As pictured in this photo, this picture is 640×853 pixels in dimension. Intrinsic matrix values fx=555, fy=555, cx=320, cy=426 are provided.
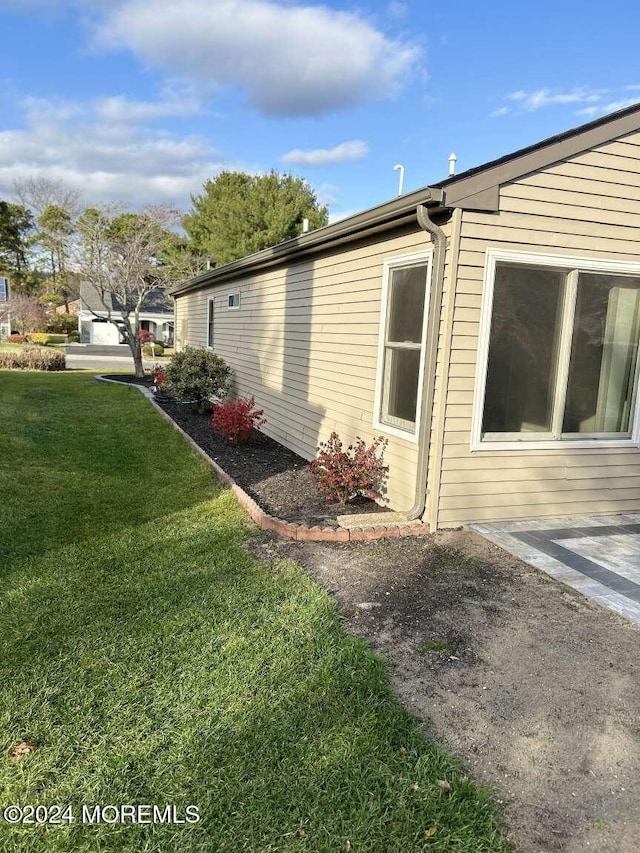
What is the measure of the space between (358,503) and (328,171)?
92.4 ft

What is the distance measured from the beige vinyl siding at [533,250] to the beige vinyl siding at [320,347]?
0.44 meters

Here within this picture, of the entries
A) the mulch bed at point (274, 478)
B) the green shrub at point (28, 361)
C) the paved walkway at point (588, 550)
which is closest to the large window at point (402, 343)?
the mulch bed at point (274, 478)

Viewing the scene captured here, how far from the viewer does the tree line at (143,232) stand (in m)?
20.2

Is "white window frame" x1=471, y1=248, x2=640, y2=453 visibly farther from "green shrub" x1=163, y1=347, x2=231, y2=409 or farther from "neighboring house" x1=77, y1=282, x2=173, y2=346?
"neighboring house" x1=77, y1=282, x2=173, y2=346

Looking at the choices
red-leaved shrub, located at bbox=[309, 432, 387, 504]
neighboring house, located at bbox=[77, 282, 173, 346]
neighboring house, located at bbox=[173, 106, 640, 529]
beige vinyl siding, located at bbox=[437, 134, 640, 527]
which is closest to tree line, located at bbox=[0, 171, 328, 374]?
neighboring house, located at bbox=[77, 282, 173, 346]

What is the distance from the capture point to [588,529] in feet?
15.7

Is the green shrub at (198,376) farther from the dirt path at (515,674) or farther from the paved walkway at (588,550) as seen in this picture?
the paved walkway at (588,550)

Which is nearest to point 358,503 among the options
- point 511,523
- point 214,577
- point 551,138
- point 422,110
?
point 511,523

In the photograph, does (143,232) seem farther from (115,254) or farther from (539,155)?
(539,155)

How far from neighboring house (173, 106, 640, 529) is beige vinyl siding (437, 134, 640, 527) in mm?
12

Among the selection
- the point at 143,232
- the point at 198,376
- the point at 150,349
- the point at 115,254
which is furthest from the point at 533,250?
the point at 150,349

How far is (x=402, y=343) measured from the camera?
197 inches

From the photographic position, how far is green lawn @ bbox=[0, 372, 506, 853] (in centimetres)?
185

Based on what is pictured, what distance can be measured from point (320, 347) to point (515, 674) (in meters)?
4.87
